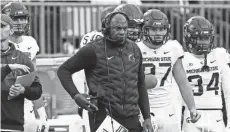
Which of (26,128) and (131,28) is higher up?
(131,28)

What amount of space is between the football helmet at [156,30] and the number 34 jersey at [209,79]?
457 mm

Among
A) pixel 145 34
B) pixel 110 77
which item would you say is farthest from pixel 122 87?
pixel 145 34

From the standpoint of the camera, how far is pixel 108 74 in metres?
7.57

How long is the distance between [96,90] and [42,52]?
21.1 feet

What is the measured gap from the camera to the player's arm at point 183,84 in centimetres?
902

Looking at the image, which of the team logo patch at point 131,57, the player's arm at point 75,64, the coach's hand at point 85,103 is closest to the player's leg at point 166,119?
the team logo patch at point 131,57

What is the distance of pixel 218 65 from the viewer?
967 centimetres

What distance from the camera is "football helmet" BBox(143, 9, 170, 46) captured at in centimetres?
952

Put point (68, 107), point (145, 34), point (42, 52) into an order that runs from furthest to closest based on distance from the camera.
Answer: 1. point (42, 52)
2. point (68, 107)
3. point (145, 34)

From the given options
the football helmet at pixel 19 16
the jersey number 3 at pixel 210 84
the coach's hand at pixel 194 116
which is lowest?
the coach's hand at pixel 194 116

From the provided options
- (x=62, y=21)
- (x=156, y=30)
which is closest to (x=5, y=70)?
(x=156, y=30)

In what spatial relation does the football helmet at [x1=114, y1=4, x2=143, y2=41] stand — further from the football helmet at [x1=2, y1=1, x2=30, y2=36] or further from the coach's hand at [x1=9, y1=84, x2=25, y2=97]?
the coach's hand at [x1=9, y1=84, x2=25, y2=97]

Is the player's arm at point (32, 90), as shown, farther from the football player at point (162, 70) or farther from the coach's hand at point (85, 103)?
the football player at point (162, 70)

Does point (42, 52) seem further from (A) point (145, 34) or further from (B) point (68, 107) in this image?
(A) point (145, 34)
